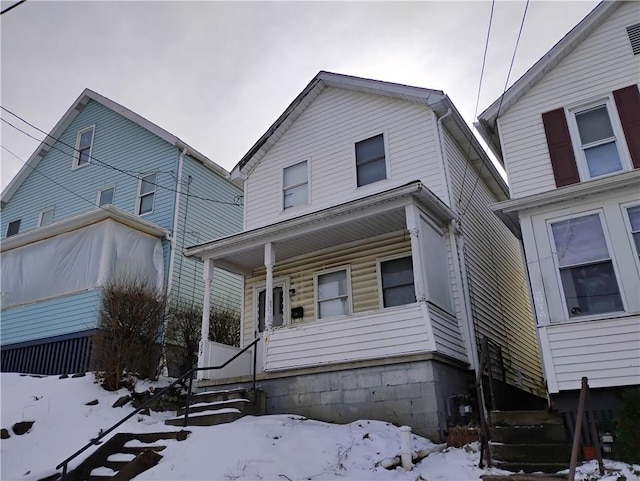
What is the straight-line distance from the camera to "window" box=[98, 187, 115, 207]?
1966 centimetres

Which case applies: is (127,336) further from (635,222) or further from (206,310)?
(635,222)

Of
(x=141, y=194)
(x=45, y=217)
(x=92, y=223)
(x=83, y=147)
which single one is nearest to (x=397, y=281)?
(x=92, y=223)

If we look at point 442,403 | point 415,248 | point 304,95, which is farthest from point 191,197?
point 442,403

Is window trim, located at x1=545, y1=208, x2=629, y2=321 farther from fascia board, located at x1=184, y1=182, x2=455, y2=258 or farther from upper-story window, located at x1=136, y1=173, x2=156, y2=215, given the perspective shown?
upper-story window, located at x1=136, y1=173, x2=156, y2=215

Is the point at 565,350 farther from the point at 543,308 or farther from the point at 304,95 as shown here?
the point at 304,95

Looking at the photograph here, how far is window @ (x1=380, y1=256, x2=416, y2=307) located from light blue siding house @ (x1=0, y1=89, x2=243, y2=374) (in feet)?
23.4

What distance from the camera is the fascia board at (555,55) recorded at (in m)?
10.8

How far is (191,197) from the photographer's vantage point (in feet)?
60.4

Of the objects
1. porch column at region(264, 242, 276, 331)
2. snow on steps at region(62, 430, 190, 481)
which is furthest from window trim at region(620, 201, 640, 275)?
snow on steps at region(62, 430, 190, 481)

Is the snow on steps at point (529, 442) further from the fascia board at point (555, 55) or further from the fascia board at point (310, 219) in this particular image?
the fascia board at point (555, 55)

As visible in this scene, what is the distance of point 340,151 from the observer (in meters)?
14.0

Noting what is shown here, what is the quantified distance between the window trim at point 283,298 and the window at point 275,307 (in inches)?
2.2

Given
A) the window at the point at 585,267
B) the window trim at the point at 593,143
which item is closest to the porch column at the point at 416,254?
the window at the point at 585,267

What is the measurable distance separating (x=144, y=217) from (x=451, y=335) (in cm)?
1164
